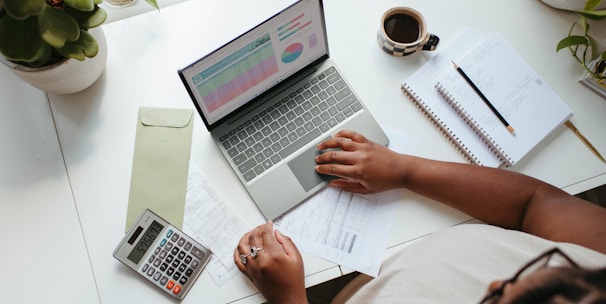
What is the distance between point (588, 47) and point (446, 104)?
0.37 metres

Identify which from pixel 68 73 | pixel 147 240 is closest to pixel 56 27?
pixel 68 73

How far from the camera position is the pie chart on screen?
0.84 m

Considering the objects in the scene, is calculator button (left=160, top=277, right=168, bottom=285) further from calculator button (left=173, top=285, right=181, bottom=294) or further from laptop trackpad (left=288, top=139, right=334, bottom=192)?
laptop trackpad (left=288, top=139, right=334, bottom=192)

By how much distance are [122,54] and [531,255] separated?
2.76 feet

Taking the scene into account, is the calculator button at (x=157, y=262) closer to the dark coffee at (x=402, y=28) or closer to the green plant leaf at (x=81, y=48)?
the green plant leaf at (x=81, y=48)

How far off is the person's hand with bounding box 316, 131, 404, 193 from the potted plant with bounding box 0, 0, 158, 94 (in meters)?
0.45

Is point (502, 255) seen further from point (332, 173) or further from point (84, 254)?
point (84, 254)

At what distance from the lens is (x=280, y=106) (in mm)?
902

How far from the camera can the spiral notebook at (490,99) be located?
2.97 feet

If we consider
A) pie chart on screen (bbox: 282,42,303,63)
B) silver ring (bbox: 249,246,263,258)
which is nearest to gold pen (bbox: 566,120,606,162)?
pie chart on screen (bbox: 282,42,303,63)

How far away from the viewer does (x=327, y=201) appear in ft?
2.86

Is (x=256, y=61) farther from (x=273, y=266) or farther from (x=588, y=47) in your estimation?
(x=588, y=47)

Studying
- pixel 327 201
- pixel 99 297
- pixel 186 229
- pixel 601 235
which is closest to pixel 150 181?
pixel 186 229

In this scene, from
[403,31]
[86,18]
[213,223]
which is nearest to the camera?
[86,18]
